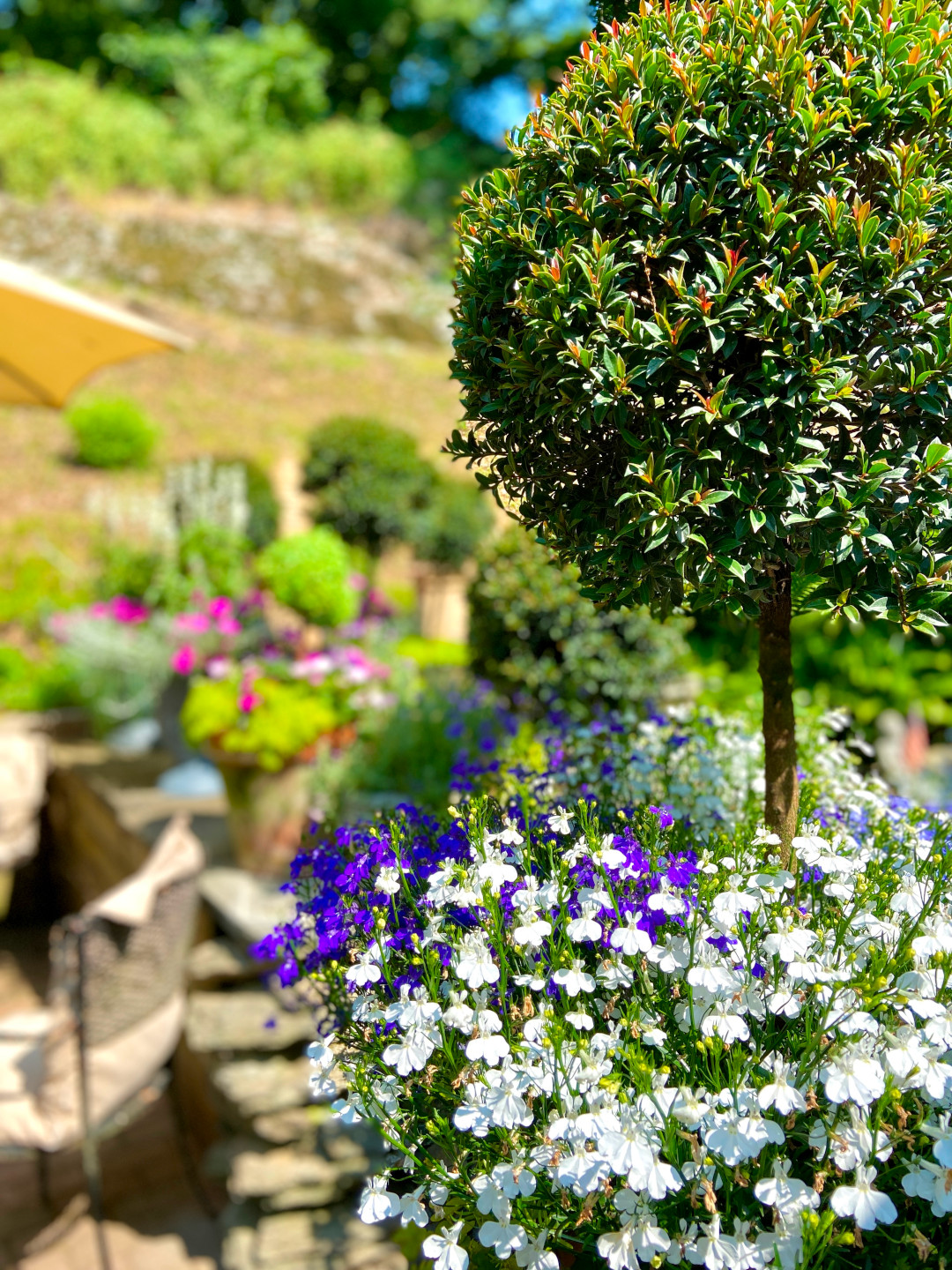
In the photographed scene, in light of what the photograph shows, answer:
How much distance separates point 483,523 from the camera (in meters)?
9.64

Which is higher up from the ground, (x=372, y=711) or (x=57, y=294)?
(x=57, y=294)

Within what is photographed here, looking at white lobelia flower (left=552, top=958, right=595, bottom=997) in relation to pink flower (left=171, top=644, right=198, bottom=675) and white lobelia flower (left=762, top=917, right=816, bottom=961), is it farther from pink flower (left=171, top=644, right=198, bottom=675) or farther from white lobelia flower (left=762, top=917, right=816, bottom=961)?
pink flower (left=171, top=644, right=198, bottom=675)

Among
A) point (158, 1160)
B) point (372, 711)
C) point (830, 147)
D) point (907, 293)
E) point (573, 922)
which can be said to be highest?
point (830, 147)

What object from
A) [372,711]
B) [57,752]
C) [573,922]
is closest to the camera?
[573,922]

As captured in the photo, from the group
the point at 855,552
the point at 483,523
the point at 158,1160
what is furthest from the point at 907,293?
the point at 483,523

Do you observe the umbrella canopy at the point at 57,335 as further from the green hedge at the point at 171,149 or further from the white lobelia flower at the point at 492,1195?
the green hedge at the point at 171,149

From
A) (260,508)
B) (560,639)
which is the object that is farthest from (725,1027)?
(260,508)

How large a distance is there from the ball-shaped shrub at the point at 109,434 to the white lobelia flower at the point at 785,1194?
13220mm

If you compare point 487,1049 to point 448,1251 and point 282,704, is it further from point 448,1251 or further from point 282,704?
point 282,704

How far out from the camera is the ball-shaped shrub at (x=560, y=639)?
11.6 ft

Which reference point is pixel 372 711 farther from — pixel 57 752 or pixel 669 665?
pixel 57 752

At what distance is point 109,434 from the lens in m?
12.7

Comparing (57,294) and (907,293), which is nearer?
(907,293)

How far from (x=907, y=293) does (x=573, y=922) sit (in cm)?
91
